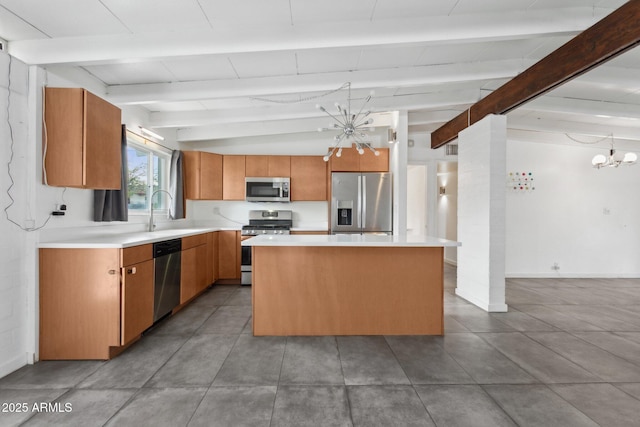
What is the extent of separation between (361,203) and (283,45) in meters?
3.09

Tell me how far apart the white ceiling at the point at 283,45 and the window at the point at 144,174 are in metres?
0.53

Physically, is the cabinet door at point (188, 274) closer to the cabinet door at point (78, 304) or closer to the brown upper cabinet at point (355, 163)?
the cabinet door at point (78, 304)

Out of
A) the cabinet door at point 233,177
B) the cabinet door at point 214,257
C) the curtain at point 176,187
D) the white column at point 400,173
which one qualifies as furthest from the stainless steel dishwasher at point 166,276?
the white column at point 400,173

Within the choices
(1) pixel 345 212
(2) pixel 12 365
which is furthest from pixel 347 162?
(2) pixel 12 365

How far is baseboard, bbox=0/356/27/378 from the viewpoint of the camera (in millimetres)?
2168

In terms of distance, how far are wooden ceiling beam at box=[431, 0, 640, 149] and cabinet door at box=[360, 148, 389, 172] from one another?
1684 millimetres

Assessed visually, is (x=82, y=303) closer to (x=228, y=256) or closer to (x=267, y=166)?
(x=228, y=256)

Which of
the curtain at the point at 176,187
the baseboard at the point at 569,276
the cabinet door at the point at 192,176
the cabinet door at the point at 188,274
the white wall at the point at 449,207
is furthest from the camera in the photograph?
the white wall at the point at 449,207

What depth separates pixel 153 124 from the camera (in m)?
4.19

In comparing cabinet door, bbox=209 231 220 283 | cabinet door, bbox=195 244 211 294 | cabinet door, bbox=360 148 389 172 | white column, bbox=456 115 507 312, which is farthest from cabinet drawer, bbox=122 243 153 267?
white column, bbox=456 115 507 312

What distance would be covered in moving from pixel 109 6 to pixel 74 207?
69.9 inches

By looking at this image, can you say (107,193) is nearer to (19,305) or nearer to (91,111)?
(91,111)

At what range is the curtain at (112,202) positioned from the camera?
2975 millimetres

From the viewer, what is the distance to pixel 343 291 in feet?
9.81
